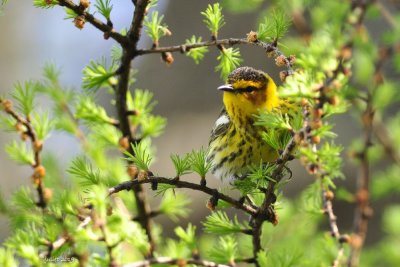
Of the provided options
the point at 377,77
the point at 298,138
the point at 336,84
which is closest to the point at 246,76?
the point at 298,138

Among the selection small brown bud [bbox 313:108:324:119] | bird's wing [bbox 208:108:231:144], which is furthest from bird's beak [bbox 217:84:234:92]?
small brown bud [bbox 313:108:324:119]

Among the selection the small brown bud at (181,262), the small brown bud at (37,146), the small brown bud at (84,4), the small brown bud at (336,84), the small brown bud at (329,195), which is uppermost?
the small brown bud at (84,4)

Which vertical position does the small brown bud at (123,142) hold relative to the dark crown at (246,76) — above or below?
below

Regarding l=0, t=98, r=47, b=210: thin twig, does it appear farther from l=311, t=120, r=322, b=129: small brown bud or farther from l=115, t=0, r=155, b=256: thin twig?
l=311, t=120, r=322, b=129: small brown bud

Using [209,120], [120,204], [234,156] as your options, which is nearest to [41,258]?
[120,204]

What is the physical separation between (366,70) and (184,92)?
305 cm

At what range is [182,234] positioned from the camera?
1155 mm

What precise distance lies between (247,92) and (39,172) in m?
0.96

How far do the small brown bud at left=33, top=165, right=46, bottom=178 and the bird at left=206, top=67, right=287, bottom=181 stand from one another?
0.79 metres

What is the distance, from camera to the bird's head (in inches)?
79.6

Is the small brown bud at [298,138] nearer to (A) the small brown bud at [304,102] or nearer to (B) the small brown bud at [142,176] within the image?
(A) the small brown bud at [304,102]

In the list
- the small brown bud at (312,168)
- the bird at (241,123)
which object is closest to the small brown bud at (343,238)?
the small brown bud at (312,168)

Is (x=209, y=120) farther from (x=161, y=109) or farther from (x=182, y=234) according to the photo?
(x=182, y=234)

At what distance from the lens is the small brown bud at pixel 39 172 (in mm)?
1230
